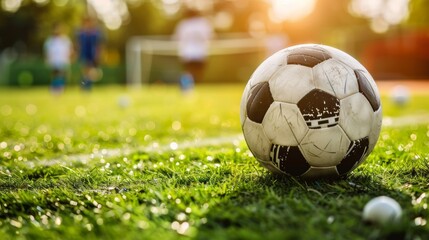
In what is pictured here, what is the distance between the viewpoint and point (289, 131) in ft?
9.54

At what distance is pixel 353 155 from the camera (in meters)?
2.98

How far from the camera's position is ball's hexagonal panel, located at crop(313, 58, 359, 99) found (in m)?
2.92

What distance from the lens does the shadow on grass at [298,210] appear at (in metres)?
2.06

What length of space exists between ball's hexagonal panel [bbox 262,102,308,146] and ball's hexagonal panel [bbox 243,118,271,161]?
52 millimetres

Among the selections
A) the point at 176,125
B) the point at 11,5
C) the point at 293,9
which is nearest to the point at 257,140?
A: the point at 176,125

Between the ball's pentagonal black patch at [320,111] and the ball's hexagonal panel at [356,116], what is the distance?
0.04m

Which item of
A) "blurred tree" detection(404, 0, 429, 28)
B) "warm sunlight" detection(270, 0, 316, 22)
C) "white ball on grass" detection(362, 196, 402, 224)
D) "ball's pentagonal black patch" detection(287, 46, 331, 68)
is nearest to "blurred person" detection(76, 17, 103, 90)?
"ball's pentagonal black patch" detection(287, 46, 331, 68)

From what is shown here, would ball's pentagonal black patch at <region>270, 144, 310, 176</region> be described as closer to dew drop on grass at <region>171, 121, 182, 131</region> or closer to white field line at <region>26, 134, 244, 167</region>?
white field line at <region>26, 134, 244, 167</region>

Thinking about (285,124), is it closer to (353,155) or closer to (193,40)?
(353,155)

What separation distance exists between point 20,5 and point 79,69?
1457cm

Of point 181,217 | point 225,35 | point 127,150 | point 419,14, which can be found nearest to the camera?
point 181,217

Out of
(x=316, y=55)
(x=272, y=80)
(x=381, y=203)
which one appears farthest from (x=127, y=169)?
(x=381, y=203)

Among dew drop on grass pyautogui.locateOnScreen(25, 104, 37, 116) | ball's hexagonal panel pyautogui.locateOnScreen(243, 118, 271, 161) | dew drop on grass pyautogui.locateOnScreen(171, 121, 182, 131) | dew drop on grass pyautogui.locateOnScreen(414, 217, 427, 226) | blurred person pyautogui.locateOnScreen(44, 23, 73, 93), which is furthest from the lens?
blurred person pyautogui.locateOnScreen(44, 23, 73, 93)

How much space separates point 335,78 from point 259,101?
45 centimetres
